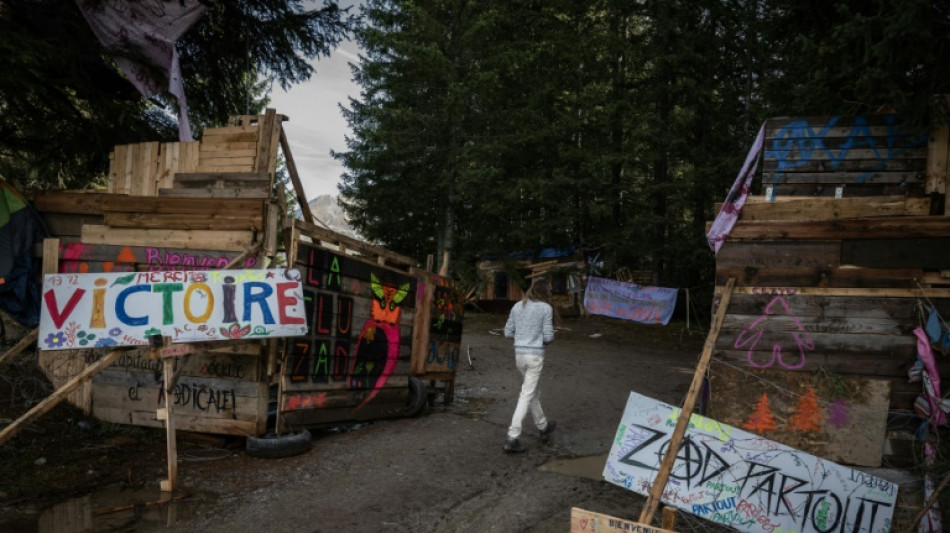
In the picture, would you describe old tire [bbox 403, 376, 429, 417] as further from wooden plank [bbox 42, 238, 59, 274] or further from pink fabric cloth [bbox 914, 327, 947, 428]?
pink fabric cloth [bbox 914, 327, 947, 428]

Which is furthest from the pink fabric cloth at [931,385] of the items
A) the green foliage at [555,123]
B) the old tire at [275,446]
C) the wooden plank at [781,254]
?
the green foliage at [555,123]

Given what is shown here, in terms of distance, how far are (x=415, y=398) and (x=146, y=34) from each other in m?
6.81

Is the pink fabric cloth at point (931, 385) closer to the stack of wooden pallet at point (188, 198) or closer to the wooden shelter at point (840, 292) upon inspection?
the wooden shelter at point (840, 292)

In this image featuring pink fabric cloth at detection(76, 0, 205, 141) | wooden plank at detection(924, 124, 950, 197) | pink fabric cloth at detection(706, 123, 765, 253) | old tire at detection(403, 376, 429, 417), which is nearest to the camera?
wooden plank at detection(924, 124, 950, 197)

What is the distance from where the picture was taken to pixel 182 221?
7117 millimetres

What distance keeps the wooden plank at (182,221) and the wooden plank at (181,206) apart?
0.17 feet

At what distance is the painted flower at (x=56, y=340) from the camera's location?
17.5 ft

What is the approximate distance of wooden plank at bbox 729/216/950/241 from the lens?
5852 millimetres

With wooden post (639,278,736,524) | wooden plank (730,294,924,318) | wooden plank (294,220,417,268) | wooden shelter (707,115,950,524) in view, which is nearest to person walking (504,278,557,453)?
wooden shelter (707,115,950,524)

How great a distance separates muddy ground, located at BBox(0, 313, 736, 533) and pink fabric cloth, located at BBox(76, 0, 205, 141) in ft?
14.5

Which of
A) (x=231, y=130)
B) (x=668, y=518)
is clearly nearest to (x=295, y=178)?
(x=231, y=130)

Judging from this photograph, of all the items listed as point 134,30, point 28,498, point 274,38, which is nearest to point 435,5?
point 274,38

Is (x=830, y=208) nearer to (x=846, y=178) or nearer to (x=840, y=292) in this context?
(x=846, y=178)

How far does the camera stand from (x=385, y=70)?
83.9ft
